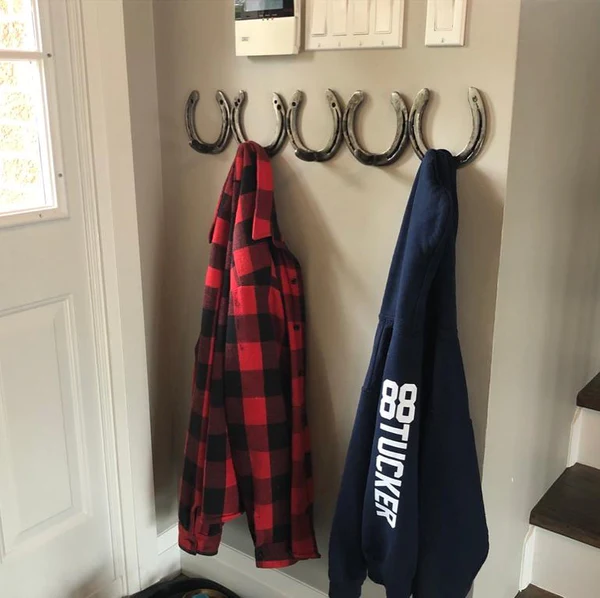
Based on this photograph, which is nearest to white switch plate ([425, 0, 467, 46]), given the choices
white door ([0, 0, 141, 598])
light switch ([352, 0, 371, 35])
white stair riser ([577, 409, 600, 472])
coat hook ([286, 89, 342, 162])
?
light switch ([352, 0, 371, 35])

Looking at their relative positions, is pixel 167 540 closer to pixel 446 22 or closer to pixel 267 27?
pixel 267 27

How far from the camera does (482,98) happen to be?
116 cm

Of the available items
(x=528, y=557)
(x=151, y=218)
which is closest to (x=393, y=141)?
(x=151, y=218)

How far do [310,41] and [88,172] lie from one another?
54cm

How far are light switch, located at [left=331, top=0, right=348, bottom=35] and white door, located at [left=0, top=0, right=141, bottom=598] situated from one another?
530 mm

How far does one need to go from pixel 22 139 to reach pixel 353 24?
674mm

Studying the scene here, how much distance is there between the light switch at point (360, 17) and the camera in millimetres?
1232

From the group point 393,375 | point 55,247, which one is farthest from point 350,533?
point 55,247

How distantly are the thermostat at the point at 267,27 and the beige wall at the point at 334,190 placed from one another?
4 centimetres

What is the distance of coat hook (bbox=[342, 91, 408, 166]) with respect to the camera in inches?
48.9

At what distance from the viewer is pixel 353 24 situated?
4.12ft

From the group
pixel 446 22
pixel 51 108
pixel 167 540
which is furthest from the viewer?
pixel 167 540

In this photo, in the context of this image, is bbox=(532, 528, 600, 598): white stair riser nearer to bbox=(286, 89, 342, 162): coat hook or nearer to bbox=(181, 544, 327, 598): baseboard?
bbox=(181, 544, 327, 598): baseboard

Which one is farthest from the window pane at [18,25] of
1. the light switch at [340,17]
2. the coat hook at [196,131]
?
the light switch at [340,17]
